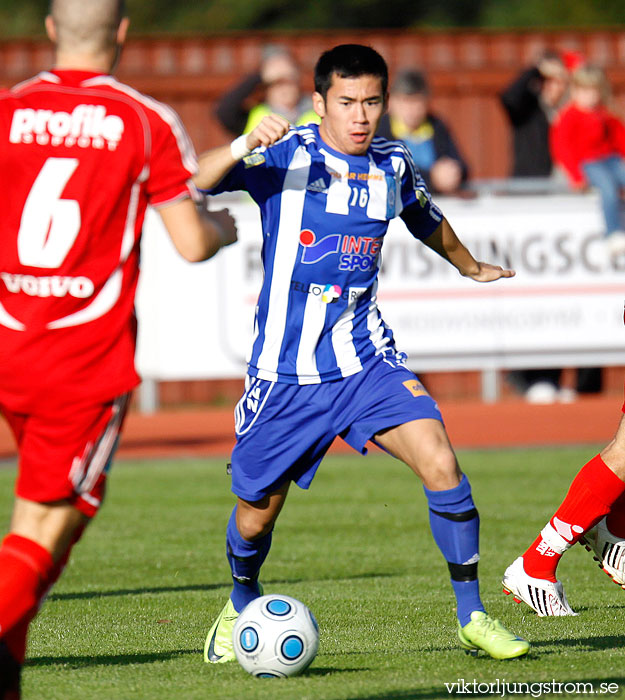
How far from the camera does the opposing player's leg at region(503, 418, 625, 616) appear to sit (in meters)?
5.94

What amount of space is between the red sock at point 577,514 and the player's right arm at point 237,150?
216cm

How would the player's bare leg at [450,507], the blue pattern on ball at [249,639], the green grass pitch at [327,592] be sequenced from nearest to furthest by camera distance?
1. the green grass pitch at [327,592]
2. the blue pattern on ball at [249,639]
3. the player's bare leg at [450,507]

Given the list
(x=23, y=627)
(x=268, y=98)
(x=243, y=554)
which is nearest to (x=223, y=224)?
(x=23, y=627)

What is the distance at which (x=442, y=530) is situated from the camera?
5105 millimetres

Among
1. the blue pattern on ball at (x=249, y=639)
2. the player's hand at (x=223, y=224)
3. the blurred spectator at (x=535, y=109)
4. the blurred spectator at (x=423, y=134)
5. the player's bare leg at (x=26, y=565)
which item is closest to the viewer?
the player's bare leg at (x=26, y=565)

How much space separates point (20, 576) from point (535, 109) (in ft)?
36.3

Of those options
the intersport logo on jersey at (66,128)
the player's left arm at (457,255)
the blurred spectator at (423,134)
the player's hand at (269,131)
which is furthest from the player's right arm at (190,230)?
the blurred spectator at (423,134)

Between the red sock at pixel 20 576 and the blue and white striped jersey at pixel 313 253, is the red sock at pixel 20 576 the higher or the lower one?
the lower one

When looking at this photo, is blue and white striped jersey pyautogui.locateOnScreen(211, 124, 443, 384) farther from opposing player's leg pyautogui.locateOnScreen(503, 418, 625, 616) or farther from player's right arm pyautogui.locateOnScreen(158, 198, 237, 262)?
player's right arm pyautogui.locateOnScreen(158, 198, 237, 262)

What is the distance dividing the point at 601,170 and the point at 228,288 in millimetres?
3906

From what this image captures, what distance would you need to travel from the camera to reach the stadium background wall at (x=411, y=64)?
17375mm

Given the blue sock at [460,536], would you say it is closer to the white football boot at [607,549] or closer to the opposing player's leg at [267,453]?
the opposing player's leg at [267,453]

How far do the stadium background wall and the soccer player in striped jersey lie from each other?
11.8 meters

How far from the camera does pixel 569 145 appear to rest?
539 inches
